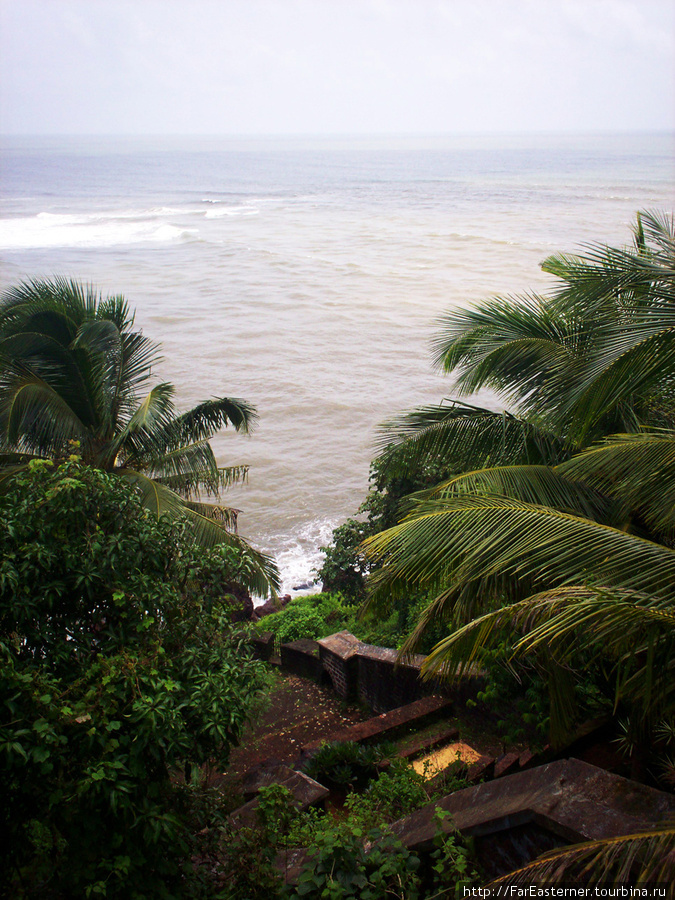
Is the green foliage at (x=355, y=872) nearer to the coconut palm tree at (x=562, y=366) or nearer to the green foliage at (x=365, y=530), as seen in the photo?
the coconut palm tree at (x=562, y=366)

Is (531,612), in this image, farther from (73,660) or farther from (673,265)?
(673,265)

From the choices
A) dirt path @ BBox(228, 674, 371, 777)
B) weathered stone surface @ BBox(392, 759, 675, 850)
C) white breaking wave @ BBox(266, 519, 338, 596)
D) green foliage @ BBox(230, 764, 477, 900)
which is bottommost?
white breaking wave @ BBox(266, 519, 338, 596)

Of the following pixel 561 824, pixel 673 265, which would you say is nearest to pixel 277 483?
pixel 673 265

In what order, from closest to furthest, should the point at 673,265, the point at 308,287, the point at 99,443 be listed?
the point at 673,265 < the point at 99,443 < the point at 308,287

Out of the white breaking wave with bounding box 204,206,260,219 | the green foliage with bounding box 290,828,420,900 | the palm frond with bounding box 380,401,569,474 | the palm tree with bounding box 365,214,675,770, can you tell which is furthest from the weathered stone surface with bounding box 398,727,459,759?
the white breaking wave with bounding box 204,206,260,219

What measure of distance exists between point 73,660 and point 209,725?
0.85m

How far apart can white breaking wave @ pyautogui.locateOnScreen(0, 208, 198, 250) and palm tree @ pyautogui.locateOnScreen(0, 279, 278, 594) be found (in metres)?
44.6

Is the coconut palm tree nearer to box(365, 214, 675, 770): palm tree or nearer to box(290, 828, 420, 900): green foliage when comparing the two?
box(365, 214, 675, 770): palm tree

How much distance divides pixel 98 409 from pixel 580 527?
7183 millimetres

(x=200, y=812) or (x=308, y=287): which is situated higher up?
(x=308, y=287)

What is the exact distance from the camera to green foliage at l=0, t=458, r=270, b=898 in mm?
3314

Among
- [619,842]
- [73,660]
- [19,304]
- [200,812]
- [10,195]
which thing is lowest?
[200,812]

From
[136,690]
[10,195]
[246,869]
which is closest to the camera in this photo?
[136,690]

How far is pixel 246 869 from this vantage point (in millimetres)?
4117
